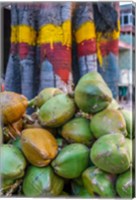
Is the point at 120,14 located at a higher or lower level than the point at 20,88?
higher

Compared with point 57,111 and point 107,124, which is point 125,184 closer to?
point 107,124

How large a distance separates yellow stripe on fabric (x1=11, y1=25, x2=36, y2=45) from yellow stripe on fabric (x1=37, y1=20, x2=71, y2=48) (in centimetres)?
5

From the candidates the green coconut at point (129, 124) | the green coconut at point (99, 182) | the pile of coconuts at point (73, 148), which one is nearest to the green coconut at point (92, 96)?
the pile of coconuts at point (73, 148)

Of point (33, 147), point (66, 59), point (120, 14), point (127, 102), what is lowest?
point (33, 147)

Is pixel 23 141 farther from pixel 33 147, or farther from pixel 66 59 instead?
pixel 66 59

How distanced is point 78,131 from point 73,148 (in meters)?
0.07

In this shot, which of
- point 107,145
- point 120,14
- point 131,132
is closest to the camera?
point 107,145

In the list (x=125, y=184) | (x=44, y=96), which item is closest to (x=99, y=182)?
(x=125, y=184)

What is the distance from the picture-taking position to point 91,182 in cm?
122

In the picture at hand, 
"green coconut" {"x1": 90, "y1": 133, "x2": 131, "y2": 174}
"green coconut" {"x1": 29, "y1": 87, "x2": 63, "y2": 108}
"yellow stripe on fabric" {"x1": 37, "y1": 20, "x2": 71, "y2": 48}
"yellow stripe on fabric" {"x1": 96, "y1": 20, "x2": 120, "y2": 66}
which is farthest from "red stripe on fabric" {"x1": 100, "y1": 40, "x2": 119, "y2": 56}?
"green coconut" {"x1": 90, "y1": 133, "x2": 131, "y2": 174}

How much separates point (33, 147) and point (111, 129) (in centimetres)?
30

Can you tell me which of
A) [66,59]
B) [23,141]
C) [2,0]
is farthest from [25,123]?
[2,0]

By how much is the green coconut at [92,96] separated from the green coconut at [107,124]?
3 cm

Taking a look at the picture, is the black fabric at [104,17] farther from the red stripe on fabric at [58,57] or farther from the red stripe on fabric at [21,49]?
the red stripe on fabric at [21,49]
